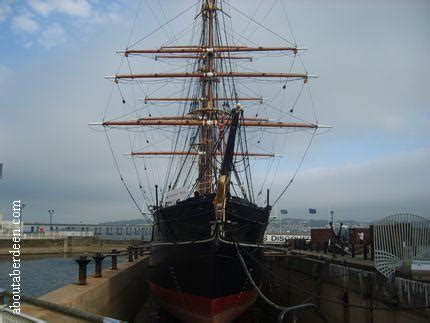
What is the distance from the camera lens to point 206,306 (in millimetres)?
15484

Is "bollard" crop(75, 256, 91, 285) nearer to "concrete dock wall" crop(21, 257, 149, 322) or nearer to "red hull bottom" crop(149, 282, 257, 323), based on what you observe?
"concrete dock wall" crop(21, 257, 149, 322)

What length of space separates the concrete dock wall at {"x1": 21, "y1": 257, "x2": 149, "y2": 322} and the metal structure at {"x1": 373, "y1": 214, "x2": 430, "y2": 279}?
25.7ft

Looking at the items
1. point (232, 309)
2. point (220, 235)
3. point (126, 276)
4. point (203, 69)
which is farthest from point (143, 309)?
point (203, 69)

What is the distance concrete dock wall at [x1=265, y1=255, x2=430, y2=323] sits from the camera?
11.5 meters

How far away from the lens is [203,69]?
3056 cm

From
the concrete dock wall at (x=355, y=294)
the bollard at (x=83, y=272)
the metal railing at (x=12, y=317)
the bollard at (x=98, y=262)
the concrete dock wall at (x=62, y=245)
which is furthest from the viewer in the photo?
the concrete dock wall at (x=62, y=245)

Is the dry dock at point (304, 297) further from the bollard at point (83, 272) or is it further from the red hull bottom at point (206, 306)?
the red hull bottom at point (206, 306)

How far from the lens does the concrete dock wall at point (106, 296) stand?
28.3 ft

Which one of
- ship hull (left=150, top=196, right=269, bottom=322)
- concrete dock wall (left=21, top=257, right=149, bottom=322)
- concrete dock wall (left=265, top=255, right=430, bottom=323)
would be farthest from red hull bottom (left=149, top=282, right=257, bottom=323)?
concrete dock wall (left=21, top=257, right=149, bottom=322)

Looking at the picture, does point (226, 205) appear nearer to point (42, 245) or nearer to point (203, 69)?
point (203, 69)

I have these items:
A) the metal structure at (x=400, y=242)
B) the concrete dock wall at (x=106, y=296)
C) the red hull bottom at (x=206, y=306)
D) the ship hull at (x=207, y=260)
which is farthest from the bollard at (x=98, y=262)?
the metal structure at (x=400, y=242)

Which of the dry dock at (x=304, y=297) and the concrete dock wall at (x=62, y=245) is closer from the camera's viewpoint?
the dry dock at (x=304, y=297)

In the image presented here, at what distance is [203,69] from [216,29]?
2.74 m

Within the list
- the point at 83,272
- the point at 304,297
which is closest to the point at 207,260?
the point at 83,272
